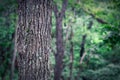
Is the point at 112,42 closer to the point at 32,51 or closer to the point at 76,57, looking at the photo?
the point at 32,51

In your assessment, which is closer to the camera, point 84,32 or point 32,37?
point 32,37

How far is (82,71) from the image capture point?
784 inches

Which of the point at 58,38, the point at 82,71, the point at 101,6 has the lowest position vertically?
the point at 82,71

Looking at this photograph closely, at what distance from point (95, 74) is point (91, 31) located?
12.5 ft

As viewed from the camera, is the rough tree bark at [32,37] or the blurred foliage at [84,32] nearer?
the rough tree bark at [32,37]

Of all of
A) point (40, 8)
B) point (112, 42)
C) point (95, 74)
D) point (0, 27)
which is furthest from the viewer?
point (95, 74)

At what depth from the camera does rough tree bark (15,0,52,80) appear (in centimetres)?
375

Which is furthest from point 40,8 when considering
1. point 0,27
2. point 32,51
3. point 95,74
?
point 95,74

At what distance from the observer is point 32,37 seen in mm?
3779

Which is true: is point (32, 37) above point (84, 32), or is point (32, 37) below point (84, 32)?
above

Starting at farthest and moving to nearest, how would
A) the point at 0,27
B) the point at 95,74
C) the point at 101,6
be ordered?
1. the point at 95,74
2. the point at 0,27
3. the point at 101,6

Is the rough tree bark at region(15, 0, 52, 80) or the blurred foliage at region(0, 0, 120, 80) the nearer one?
the rough tree bark at region(15, 0, 52, 80)

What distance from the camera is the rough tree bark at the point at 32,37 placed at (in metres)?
3.75

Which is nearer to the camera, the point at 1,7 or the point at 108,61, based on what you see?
the point at 1,7
